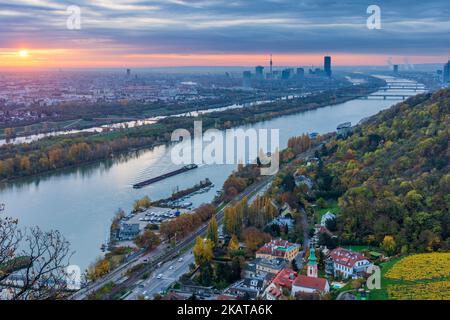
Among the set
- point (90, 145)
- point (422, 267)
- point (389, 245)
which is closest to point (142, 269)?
point (389, 245)

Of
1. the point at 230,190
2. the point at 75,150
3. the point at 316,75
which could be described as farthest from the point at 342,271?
the point at 316,75

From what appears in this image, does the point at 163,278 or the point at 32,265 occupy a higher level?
the point at 32,265

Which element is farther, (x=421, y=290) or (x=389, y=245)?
(x=389, y=245)

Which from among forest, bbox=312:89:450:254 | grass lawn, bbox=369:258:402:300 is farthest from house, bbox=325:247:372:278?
forest, bbox=312:89:450:254

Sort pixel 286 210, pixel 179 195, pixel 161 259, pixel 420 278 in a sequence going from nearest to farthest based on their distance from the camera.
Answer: pixel 420 278
pixel 161 259
pixel 286 210
pixel 179 195

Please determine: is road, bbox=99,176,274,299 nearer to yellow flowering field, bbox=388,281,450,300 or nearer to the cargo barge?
the cargo barge

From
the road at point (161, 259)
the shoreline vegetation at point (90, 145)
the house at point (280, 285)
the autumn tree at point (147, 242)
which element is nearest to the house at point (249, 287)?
the house at point (280, 285)

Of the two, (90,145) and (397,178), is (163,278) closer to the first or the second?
(397,178)
